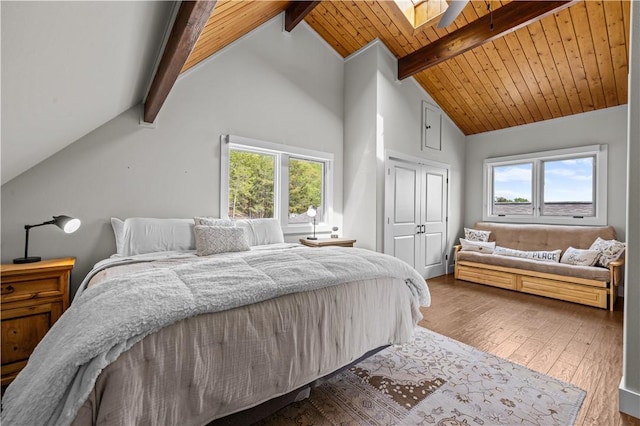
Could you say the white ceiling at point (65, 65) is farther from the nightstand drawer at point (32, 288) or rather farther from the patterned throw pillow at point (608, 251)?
A: the patterned throw pillow at point (608, 251)

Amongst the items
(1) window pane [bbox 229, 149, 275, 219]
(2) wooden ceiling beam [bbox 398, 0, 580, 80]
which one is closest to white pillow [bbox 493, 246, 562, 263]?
(2) wooden ceiling beam [bbox 398, 0, 580, 80]

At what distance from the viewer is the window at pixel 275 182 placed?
11.4 feet

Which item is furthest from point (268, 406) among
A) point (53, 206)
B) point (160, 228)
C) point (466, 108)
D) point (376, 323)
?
point (466, 108)

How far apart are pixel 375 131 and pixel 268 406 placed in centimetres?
353

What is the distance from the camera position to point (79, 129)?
229 cm

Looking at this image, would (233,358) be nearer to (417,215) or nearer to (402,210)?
(402,210)

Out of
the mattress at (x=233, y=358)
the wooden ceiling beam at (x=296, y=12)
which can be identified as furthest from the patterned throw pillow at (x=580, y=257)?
the wooden ceiling beam at (x=296, y=12)

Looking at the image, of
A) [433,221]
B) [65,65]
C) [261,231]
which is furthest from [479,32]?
[65,65]

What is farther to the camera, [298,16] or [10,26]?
[298,16]

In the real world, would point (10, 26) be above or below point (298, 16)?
below

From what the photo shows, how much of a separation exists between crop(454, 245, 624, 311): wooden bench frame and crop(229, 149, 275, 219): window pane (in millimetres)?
3384

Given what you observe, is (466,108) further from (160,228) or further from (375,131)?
(160,228)

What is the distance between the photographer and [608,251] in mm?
3535

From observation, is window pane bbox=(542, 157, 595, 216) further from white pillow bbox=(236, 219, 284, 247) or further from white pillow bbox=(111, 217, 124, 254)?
white pillow bbox=(111, 217, 124, 254)
